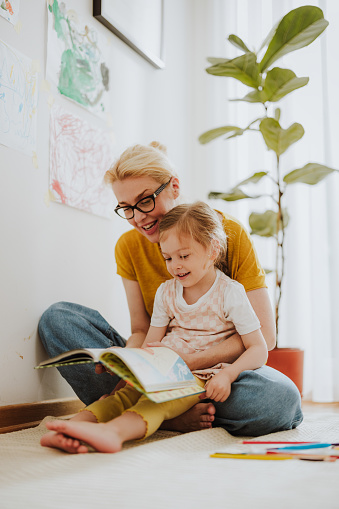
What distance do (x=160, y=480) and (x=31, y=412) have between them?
0.73 meters

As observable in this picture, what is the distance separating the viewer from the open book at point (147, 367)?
3.17ft

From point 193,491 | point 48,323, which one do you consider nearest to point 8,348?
point 48,323

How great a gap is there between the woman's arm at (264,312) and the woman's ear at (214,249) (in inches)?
5.8

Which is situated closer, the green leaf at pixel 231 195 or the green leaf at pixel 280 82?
the green leaf at pixel 280 82

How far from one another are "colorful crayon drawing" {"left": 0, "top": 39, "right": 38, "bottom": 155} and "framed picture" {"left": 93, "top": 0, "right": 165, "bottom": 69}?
1.52ft

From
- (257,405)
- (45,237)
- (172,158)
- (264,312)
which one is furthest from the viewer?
(172,158)

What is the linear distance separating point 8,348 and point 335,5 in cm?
180

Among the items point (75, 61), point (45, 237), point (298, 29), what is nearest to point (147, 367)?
point (45, 237)

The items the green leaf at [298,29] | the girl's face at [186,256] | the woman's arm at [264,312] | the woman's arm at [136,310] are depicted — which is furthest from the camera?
the green leaf at [298,29]

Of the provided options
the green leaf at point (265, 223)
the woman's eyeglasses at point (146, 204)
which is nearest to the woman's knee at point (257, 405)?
the woman's eyeglasses at point (146, 204)

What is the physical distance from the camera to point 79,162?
1.68m

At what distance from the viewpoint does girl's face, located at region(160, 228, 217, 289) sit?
4.09 ft

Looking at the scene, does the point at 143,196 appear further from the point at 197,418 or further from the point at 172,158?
the point at 172,158

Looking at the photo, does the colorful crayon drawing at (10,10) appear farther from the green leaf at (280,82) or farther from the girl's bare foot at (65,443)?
the girl's bare foot at (65,443)
